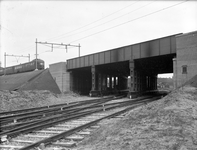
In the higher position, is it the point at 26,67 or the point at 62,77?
the point at 26,67

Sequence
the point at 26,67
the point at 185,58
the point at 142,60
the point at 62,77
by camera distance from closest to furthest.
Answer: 1. the point at 185,58
2. the point at 142,60
3. the point at 62,77
4. the point at 26,67

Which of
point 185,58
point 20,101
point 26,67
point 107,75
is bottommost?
point 20,101

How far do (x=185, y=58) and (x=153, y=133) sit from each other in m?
15.3

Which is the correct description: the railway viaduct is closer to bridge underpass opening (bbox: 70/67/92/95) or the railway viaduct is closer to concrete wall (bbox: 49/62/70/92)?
bridge underpass opening (bbox: 70/67/92/95)

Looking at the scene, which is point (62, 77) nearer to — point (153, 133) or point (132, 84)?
point (132, 84)

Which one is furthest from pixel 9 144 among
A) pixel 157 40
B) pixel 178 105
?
pixel 157 40

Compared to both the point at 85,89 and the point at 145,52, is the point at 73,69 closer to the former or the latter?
the point at 85,89

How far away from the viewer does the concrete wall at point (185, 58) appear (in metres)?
18.5

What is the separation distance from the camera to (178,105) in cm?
840

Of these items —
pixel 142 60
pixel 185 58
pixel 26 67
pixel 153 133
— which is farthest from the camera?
pixel 26 67

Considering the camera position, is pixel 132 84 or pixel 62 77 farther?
pixel 62 77

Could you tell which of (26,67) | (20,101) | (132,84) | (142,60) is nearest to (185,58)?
(142,60)

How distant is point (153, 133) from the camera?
6.00 m

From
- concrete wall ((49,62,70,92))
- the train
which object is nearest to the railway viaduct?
concrete wall ((49,62,70,92))
